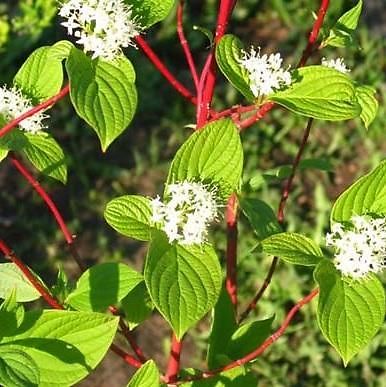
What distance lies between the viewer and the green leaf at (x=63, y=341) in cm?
Result: 111

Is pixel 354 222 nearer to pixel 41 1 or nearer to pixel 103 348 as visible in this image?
pixel 103 348

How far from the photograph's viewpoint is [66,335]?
1125 mm

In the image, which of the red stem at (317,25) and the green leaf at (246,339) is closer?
the red stem at (317,25)

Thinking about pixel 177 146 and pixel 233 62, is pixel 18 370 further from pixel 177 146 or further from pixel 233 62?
pixel 177 146

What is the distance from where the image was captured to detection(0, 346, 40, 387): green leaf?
1018 millimetres

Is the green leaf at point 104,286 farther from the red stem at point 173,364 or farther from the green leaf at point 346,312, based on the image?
→ the green leaf at point 346,312

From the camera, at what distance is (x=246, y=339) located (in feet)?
4.66

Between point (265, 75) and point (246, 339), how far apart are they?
0.50 metres

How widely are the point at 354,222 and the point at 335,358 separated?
5.02ft

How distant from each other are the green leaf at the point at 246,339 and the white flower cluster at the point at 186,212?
0.39 metres

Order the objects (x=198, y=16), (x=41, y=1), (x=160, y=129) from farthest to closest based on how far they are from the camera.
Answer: (x=198, y=16), (x=160, y=129), (x=41, y=1)

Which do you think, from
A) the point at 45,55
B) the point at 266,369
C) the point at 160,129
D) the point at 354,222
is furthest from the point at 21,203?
the point at 354,222

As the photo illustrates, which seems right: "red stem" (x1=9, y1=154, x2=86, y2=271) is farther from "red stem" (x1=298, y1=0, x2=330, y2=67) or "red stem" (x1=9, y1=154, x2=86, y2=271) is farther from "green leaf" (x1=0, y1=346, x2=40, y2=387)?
"red stem" (x1=298, y1=0, x2=330, y2=67)

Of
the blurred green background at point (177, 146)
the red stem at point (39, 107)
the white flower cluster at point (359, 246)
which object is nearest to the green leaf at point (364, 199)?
the white flower cluster at point (359, 246)
